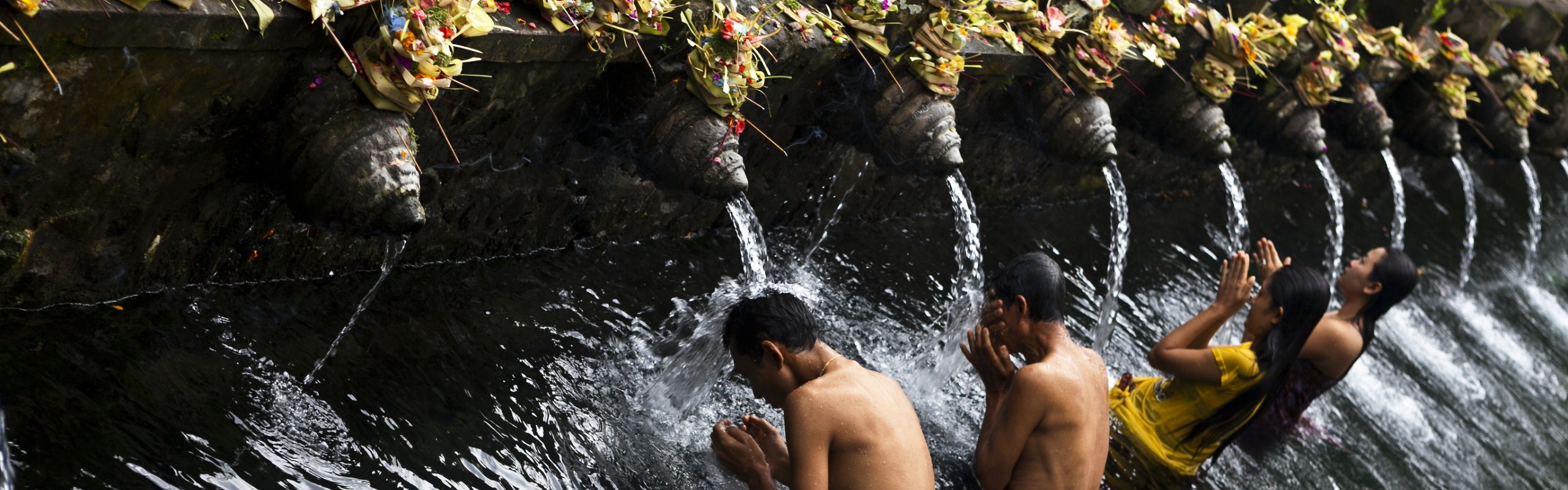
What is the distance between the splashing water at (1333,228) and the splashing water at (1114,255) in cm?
221

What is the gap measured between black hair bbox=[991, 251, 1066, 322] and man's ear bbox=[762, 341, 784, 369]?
3.19ft

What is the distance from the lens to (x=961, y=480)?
4.30 metres

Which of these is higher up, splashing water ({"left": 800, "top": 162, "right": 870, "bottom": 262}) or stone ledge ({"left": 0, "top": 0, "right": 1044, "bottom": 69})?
stone ledge ({"left": 0, "top": 0, "right": 1044, "bottom": 69})

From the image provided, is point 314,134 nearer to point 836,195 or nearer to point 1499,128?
point 836,195

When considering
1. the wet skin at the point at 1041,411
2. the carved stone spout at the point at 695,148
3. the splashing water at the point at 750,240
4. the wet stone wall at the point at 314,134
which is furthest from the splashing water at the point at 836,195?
the wet skin at the point at 1041,411

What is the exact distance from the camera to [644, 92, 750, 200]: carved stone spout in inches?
178

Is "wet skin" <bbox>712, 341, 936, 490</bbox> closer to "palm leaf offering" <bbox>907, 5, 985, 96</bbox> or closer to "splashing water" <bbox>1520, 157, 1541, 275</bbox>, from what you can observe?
"palm leaf offering" <bbox>907, 5, 985, 96</bbox>

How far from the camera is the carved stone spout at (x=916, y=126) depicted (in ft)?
17.5

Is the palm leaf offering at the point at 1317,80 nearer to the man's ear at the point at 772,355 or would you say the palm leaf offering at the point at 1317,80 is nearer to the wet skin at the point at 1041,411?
the wet skin at the point at 1041,411

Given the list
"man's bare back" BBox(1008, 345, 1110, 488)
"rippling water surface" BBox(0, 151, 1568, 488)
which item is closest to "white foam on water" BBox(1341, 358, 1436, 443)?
"rippling water surface" BBox(0, 151, 1568, 488)

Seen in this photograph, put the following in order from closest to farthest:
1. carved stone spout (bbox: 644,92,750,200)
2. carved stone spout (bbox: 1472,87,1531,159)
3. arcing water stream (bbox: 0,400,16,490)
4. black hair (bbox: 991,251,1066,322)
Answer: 1. arcing water stream (bbox: 0,400,16,490)
2. black hair (bbox: 991,251,1066,322)
3. carved stone spout (bbox: 644,92,750,200)
4. carved stone spout (bbox: 1472,87,1531,159)

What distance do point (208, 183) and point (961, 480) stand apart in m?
2.74

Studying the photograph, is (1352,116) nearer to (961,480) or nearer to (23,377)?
(961,480)

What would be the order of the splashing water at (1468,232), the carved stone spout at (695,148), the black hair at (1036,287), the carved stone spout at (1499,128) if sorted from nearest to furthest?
the black hair at (1036,287), the carved stone spout at (695,148), the splashing water at (1468,232), the carved stone spout at (1499,128)
